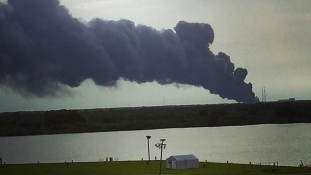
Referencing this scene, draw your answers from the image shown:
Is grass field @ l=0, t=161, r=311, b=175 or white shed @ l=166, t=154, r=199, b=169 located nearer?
grass field @ l=0, t=161, r=311, b=175

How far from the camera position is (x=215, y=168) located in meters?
63.1

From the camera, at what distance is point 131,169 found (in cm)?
6350

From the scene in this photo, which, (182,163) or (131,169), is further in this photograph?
(182,163)

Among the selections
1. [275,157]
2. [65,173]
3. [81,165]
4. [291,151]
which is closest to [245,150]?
[291,151]

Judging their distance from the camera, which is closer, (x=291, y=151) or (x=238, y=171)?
(x=238, y=171)

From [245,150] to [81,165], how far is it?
50192 mm

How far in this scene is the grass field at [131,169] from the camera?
5919 cm

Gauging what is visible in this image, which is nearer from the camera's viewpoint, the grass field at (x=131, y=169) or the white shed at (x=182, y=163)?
the grass field at (x=131, y=169)

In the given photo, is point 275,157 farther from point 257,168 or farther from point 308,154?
point 257,168

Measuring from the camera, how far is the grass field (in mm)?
59188

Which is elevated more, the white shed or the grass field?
the white shed

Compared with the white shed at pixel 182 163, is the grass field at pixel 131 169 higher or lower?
lower

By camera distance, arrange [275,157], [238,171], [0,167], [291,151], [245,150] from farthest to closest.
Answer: [245,150]
[291,151]
[275,157]
[0,167]
[238,171]

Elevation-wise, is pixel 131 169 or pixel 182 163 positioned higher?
pixel 182 163
